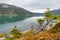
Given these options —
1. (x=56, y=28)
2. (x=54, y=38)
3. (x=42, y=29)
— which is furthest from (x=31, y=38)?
(x=56, y=28)

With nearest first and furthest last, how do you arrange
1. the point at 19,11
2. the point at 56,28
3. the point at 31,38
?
1. the point at 31,38
2. the point at 56,28
3. the point at 19,11

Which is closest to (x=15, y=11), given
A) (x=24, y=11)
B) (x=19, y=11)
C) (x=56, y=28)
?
(x=19, y=11)

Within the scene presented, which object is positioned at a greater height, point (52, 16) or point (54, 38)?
point (52, 16)

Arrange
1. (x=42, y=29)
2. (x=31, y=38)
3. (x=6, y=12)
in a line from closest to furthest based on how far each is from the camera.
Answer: (x=31, y=38)
(x=42, y=29)
(x=6, y=12)

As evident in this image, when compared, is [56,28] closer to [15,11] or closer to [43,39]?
[43,39]

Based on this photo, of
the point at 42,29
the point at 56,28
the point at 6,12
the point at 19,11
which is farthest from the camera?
the point at 19,11

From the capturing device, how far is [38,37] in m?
6.61

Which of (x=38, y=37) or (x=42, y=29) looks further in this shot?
(x=42, y=29)

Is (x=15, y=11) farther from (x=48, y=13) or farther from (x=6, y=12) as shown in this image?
(x=48, y=13)

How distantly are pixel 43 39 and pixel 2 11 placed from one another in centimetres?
15605

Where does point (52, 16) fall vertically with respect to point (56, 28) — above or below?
above

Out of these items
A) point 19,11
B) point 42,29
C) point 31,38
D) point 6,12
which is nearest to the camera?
point 31,38

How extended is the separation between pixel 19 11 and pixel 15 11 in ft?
24.8

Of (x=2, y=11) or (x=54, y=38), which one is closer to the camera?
(x=54, y=38)
